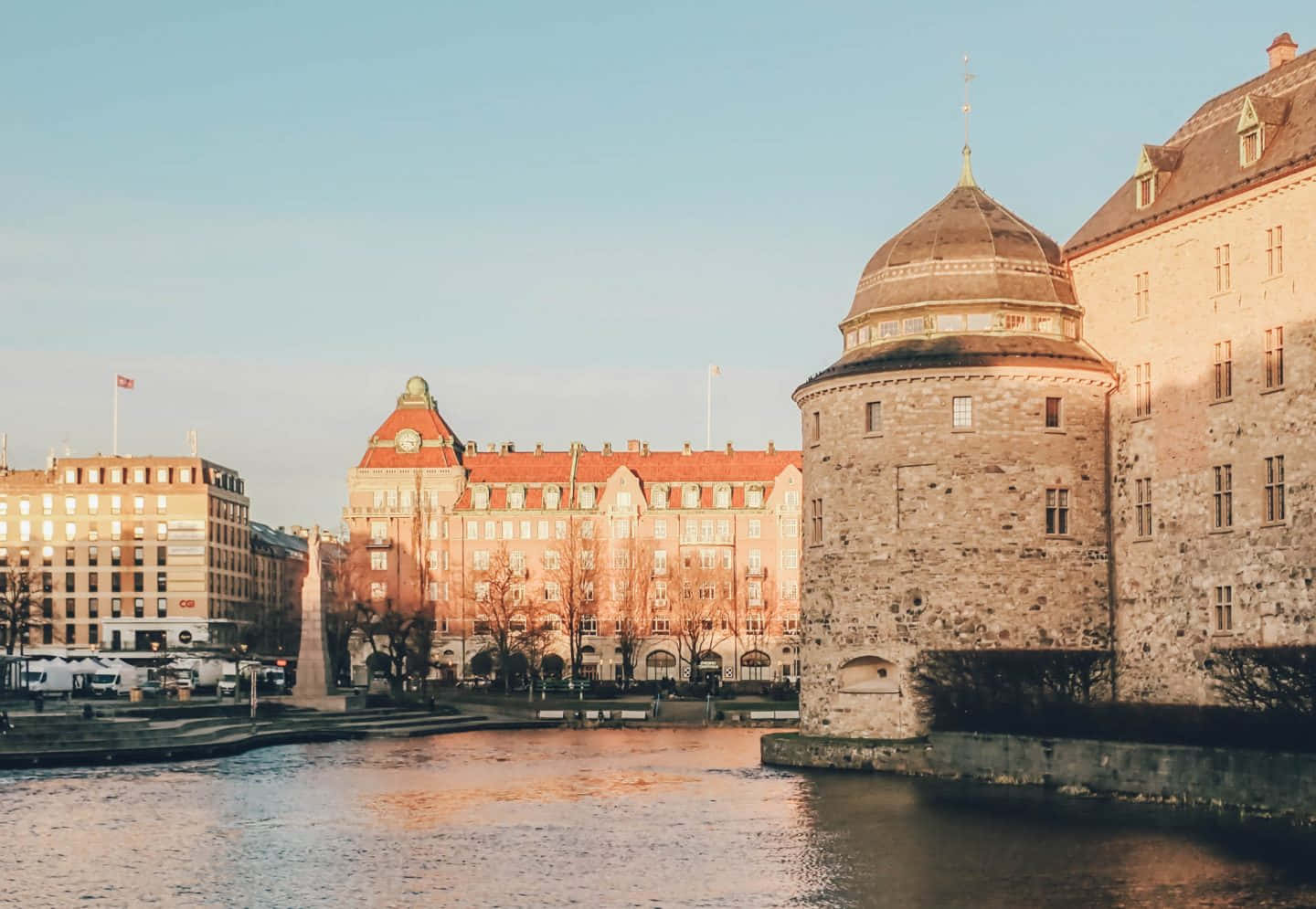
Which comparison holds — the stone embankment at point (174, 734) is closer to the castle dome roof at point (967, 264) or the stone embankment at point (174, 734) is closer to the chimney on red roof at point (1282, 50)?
the castle dome roof at point (967, 264)

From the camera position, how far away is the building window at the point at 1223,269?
5412cm

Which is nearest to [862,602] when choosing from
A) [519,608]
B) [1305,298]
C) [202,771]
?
[1305,298]

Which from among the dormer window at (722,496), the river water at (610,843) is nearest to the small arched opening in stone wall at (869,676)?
the river water at (610,843)

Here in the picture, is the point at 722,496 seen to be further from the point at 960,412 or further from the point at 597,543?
the point at 960,412

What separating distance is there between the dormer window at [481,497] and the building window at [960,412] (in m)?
91.5

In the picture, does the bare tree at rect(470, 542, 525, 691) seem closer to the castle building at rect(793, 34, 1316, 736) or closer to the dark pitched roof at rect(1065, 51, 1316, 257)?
the castle building at rect(793, 34, 1316, 736)

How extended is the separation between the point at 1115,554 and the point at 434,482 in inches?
3716

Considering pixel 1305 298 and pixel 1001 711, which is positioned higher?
pixel 1305 298

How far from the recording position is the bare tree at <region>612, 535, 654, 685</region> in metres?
132

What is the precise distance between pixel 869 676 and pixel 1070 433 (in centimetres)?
1044

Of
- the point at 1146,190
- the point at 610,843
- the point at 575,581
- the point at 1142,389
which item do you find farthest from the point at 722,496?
the point at 610,843

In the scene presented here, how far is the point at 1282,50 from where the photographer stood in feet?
202

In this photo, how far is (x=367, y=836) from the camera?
1592 inches

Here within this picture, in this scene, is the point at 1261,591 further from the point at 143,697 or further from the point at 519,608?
the point at 519,608
